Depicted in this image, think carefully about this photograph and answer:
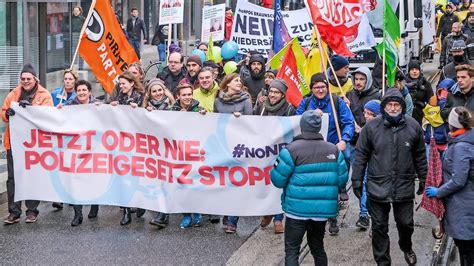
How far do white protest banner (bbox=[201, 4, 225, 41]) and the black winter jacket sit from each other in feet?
33.8

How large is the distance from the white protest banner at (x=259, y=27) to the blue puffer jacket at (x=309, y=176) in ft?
27.8

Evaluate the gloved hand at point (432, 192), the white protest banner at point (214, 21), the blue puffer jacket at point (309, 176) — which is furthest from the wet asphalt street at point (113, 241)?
the white protest banner at point (214, 21)

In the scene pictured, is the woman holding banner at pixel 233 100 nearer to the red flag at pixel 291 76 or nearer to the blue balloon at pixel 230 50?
the red flag at pixel 291 76

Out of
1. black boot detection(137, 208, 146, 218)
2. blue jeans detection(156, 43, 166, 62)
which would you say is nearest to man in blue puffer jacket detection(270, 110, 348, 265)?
black boot detection(137, 208, 146, 218)

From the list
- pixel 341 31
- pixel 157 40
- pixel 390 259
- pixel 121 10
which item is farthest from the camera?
pixel 121 10

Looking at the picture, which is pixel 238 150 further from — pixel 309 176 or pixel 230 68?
pixel 230 68

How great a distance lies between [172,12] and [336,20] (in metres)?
6.26

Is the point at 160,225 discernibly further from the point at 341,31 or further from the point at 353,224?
the point at 341,31

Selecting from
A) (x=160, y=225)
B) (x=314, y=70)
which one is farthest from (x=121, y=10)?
(x=160, y=225)

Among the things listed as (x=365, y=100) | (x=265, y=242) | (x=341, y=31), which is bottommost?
(x=265, y=242)

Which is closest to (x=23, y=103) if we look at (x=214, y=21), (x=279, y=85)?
(x=279, y=85)

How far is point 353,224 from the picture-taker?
10.9 meters

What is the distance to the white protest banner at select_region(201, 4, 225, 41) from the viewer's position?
18953 mm

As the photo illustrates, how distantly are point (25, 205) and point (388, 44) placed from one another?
178 inches
